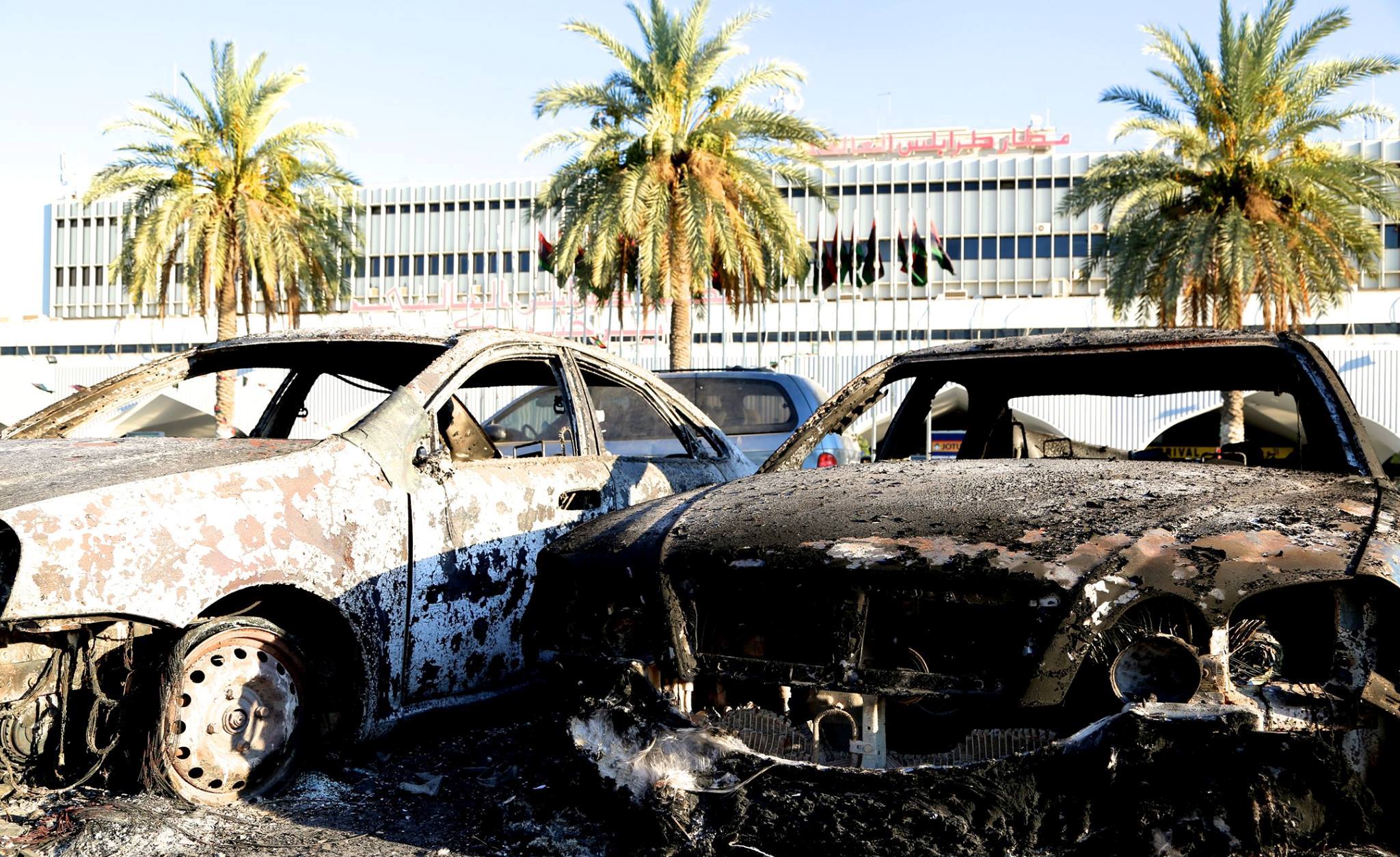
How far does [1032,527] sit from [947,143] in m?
65.2

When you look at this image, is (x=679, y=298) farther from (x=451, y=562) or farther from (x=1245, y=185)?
(x=451, y=562)

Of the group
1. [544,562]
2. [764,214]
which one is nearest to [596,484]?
[544,562]

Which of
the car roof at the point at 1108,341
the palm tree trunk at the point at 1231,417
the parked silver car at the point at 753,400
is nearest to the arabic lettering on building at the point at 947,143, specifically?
the palm tree trunk at the point at 1231,417

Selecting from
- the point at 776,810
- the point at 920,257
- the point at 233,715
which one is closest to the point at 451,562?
the point at 233,715

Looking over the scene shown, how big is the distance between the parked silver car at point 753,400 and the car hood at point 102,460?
5719mm

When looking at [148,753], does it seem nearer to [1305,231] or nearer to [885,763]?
[885,763]

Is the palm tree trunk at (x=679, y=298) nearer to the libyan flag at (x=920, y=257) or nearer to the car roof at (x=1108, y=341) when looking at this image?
the car roof at (x=1108, y=341)

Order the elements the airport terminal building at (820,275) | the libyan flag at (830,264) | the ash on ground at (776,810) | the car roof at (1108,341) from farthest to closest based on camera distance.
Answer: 1. the airport terminal building at (820,275)
2. the libyan flag at (830,264)
3. the car roof at (1108,341)
4. the ash on ground at (776,810)

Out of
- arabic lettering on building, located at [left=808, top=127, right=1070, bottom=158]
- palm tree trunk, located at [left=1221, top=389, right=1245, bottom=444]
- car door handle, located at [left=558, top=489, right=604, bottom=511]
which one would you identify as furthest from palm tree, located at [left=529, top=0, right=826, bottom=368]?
arabic lettering on building, located at [left=808, top=127, right=1070, bottom=158]

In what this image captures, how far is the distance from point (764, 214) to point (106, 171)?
11.8 metres

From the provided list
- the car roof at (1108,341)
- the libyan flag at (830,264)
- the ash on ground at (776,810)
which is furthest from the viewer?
the libyan flag at (830,264)

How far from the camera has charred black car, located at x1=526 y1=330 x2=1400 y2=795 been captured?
109 inches

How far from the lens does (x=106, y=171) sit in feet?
77.0

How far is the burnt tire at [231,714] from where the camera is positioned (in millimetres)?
3549
